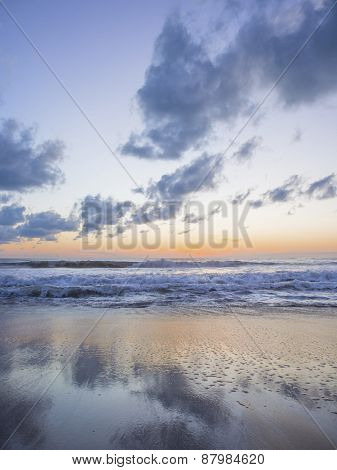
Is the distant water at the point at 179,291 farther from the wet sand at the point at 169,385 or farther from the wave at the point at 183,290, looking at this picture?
the wet sand at the point at 169,385

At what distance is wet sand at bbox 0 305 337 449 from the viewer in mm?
2785

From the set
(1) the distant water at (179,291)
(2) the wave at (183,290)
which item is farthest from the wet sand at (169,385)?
(2) the wave at (183,290)

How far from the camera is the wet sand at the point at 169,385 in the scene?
279 cm

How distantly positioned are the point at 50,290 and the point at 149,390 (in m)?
10.1

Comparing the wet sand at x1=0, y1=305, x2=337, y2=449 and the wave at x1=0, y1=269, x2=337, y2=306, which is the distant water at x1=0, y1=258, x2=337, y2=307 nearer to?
the wave at x1=0, y1=269, x2=337, y2=306

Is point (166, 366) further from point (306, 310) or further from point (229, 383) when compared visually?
point (306, 310)

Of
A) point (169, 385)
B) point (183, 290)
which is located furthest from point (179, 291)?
point (169, 385)

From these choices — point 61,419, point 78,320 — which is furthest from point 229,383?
point 78,320

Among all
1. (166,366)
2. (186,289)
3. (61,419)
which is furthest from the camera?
(186,289)

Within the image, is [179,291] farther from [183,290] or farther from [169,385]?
[169,385]

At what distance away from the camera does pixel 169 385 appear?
3.91m

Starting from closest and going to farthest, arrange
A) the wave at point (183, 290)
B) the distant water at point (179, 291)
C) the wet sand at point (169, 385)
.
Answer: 1. the wet sand at point (169, 385)
2. the distant water at point (179, 291)
3. the wave at point (183, 290)

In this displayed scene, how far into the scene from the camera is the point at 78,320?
7855 mm

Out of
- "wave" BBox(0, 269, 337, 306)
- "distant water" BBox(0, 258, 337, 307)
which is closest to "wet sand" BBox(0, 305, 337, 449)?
"distant water" BBox(0, 258, 337, 307)
